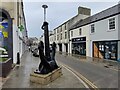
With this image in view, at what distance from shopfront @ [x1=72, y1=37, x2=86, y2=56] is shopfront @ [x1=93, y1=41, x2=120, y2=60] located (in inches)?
174

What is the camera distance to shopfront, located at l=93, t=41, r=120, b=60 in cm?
2180

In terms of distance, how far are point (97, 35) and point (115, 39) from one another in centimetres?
486

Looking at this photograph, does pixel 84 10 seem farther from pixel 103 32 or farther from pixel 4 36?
pixel 4 36

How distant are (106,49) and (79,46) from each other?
1057cm

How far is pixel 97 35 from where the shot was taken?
85.8 ft

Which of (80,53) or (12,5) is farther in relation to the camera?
(80,53)

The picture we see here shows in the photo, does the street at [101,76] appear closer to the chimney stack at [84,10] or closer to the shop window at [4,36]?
the shop window at [4,36]

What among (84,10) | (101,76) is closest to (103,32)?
(101,76)

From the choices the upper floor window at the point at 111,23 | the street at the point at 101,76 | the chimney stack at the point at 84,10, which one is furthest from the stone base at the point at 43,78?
the chimney stack at the point at 84,10

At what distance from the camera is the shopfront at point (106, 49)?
71.5ft

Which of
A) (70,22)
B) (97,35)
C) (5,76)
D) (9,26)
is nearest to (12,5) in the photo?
(9,26)

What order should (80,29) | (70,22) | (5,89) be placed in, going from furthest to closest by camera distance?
(70,22) < (80,29) < (5,89)

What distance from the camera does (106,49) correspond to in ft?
78.3

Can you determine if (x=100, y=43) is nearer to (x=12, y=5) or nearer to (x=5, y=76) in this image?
(x=12, y=5)
